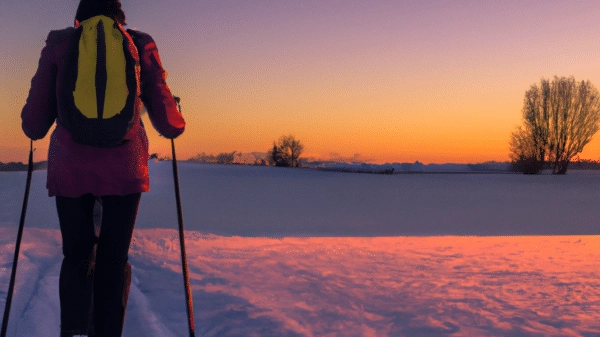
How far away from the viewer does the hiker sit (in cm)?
212

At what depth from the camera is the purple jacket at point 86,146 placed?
2.15 m

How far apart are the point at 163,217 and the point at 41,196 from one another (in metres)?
5.35

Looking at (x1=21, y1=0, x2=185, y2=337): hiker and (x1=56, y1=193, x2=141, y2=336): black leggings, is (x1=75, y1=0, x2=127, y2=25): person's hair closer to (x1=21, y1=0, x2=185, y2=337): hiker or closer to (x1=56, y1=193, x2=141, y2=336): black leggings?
(x1=21, y1=0, x2=185, y2=337): hiker

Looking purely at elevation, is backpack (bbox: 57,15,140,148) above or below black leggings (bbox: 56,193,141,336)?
above

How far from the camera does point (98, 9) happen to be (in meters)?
2.28

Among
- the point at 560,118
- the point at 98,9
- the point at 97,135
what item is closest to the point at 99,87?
the point at 97,135

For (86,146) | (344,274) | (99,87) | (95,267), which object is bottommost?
(344,274)

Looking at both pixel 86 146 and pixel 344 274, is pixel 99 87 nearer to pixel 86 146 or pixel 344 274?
pixel 86 146

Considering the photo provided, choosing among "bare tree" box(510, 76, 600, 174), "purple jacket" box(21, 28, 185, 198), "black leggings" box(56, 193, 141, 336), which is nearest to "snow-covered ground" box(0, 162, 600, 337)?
"black leggings" box(56, 193, 141, 336)

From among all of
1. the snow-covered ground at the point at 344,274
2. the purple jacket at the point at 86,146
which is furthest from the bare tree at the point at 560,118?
the purple jacket at the point at 86,146

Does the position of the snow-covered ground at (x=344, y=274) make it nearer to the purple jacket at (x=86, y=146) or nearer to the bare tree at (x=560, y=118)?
the purple jacket at (x=86, y=146)

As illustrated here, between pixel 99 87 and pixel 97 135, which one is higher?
pixel 99 87

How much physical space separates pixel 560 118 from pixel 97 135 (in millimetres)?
41070

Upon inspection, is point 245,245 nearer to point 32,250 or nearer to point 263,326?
point 32,250
